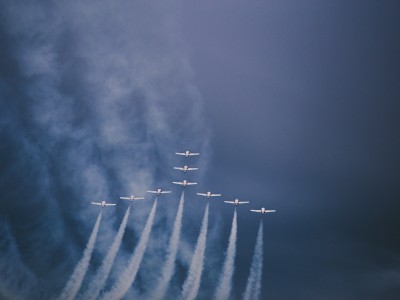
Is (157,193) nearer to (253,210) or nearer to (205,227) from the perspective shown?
(205,227)

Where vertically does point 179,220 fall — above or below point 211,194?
below

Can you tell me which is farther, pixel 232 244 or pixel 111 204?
pixel 111 204

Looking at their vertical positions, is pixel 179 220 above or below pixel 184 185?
below

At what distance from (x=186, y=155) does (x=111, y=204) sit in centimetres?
3511

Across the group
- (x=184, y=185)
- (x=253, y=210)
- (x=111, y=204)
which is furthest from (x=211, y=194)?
(x=111, y=204)

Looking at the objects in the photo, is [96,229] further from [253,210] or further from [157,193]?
[253,210]

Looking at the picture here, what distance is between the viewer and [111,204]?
136 m

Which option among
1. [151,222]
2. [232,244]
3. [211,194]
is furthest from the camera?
[211,194]

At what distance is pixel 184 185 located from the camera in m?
130

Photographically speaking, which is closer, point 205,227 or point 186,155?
point 205,227

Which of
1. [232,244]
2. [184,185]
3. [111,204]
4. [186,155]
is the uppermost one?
[186,155]

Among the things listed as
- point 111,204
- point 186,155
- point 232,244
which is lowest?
point 232,244

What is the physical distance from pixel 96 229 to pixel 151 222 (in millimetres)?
23168

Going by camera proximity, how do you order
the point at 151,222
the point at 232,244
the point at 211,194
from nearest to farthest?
1. the point at 232,244
2. the point at 151,222
3. the point at 211,194
